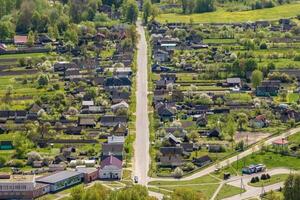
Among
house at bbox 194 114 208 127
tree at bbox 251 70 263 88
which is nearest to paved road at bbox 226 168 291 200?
house at bbox 194 114 208 127

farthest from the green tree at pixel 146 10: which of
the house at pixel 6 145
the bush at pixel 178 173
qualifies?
the bush at pixel 178 173

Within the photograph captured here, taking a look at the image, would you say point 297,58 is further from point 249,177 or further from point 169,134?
point 249,177

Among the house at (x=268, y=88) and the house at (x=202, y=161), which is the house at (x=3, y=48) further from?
the house at (x=202, y=161)

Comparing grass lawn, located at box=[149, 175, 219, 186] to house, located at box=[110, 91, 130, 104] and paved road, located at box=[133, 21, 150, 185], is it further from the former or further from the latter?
house, located at box=[110, 91, 130, 104]

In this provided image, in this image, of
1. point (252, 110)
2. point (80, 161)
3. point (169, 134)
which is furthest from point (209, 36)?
point (80, 161)

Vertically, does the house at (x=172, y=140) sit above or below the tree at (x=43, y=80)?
below
